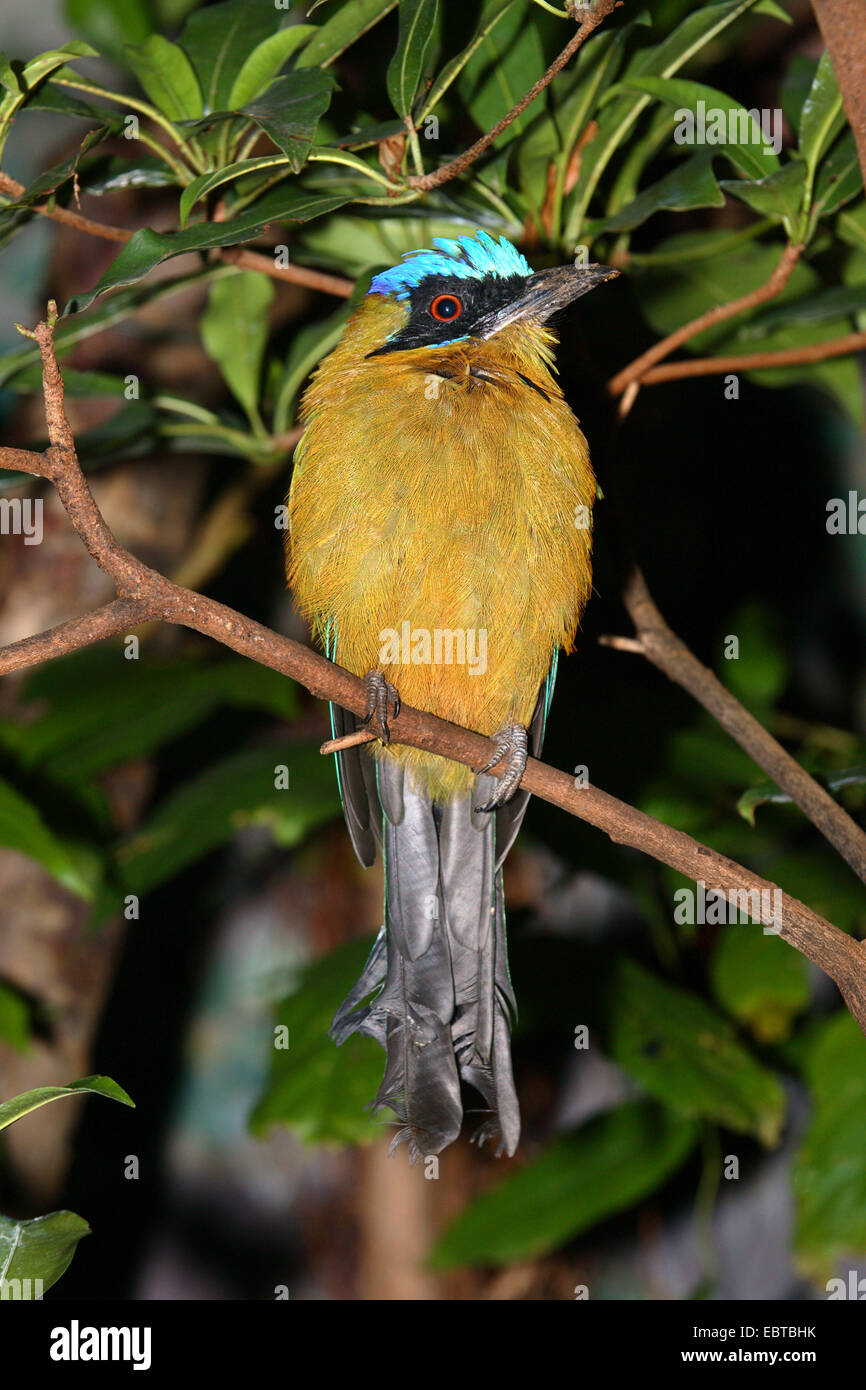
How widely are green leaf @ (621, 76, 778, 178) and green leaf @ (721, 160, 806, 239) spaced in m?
0.05

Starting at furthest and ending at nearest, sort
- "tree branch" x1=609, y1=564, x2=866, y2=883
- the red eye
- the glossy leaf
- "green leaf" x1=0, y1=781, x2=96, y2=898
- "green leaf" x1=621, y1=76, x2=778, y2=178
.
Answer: the red eye < "green leaf" x1=0, y1=781, x2=96, y2=898 < "green leaf" x1=621, y1=76, x2=778, y2=178 < "tree branch" x1=609, y1=564, x2=866, y2=883 < the glossy leaf

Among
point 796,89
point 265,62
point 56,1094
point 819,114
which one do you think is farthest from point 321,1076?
point 796,89

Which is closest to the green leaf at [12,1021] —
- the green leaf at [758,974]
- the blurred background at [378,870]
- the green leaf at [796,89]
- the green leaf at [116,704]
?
the blurred background at [378,870]

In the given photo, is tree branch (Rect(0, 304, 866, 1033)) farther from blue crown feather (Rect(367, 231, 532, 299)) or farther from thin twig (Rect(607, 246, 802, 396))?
blue crown feather (Rect(367, 231, 532, 299))

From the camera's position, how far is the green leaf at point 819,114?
202 centimetres

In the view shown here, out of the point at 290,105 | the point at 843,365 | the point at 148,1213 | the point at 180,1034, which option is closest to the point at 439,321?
the point at 290,105

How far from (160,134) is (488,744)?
232 centimetres

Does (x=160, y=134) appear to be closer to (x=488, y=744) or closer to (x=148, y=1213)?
(x=488, y=744)

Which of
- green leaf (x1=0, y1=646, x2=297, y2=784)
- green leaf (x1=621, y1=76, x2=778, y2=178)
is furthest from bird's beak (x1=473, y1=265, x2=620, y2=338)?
green leaf (x1=0, y1=646, x2=297, y2=784)

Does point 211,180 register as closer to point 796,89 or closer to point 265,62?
point 265,62

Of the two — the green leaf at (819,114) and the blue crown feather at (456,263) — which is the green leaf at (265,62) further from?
the green leaf at (819,114)

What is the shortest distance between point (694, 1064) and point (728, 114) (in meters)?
1.97

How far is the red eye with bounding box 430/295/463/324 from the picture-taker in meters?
2.45

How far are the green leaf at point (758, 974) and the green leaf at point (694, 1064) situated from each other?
0.08m
